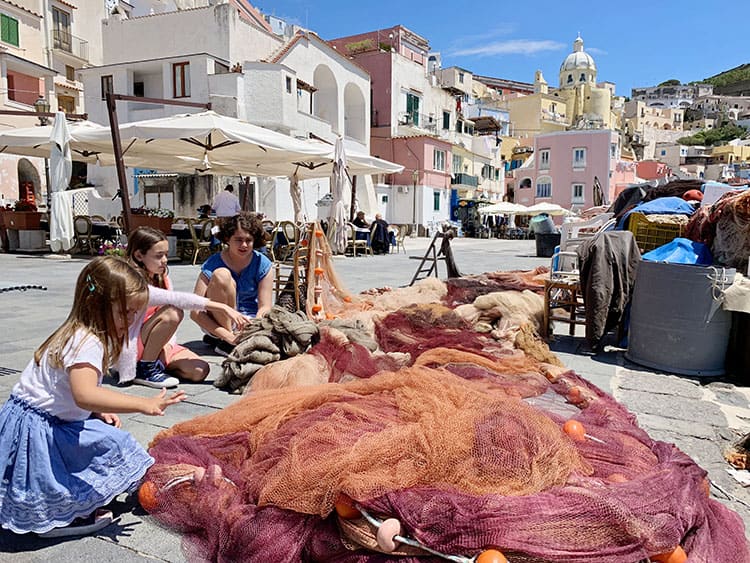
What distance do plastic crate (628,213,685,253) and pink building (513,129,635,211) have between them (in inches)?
1542

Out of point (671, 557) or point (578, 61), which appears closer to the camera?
point (671, 557)

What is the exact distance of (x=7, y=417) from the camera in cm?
205

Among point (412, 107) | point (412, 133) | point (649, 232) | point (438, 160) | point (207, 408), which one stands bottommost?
point (207, 408)

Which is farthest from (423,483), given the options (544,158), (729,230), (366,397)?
(544,158)

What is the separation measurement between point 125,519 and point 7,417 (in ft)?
1.97

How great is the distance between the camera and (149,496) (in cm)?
221

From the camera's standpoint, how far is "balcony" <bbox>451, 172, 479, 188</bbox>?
1621 inches

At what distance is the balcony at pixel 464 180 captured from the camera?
4117cm

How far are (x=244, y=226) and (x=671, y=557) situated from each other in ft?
11.9

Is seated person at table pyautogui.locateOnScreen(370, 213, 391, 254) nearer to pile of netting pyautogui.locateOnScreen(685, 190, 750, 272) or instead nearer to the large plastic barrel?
pile of netting pyautogui.locateOnScreen(685, 190, 750, 272)

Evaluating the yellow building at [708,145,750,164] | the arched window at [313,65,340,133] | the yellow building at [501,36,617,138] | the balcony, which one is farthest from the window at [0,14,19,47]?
the yellow building at [708,145,750,164]

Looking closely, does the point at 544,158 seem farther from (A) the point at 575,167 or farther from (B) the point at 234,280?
(B) the point at 234,280

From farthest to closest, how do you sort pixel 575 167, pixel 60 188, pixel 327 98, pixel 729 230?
pixel 575 167, pixel 327 98, pixel 60 188, pixel 729 230

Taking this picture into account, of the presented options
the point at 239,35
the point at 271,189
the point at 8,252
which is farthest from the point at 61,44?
the point at 8,252
